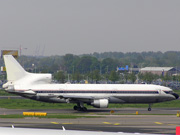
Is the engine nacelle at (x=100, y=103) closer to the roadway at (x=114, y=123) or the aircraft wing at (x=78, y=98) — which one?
the aircraft wing at (x=78, y=98)

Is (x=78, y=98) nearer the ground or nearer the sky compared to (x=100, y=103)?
nearer the sky

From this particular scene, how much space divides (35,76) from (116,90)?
42.0 feet

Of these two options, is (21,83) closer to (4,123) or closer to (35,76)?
(35,76)

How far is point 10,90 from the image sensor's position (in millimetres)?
68375

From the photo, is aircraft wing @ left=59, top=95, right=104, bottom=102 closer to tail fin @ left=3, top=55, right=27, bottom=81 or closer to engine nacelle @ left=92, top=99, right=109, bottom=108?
engine nacelle @ left=92, top=99, right=109, bottom=108

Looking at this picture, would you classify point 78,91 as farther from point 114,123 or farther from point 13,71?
point 114,123

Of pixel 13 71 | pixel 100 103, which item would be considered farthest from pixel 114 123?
pixel 13 71

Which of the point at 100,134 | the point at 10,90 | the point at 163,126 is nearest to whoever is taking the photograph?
the point at 100,134

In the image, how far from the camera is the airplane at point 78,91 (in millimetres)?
68188

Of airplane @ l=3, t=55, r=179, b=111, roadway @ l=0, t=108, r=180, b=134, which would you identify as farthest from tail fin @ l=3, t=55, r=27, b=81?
roadway @ l=0, t=108, r=180, b=134

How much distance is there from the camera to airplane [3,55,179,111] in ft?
224

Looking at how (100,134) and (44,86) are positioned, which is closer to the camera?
(100,134)

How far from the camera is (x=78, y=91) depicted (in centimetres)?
6875

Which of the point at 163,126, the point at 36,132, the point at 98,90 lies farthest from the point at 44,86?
the point at 36,132
